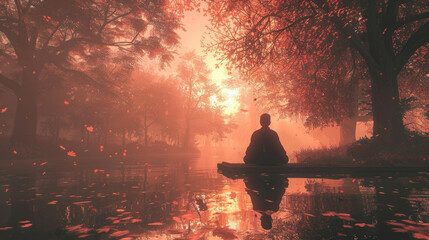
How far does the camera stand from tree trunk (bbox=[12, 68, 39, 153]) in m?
21.0

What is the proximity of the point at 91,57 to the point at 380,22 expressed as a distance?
23.5m

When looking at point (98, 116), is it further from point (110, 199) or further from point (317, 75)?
point (110, 199)

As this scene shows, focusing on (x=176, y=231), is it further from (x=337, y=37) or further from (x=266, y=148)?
(x=337, y=37)

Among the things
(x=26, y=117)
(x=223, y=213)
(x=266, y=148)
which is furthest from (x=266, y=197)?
(x=26, y=117)

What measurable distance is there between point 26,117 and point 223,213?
22.8m

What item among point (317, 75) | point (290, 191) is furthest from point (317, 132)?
point (290, 191)

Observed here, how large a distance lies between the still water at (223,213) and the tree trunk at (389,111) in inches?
252

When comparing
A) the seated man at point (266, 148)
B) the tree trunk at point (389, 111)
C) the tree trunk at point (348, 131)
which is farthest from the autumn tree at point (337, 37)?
the tree trunk at point (348, 131)

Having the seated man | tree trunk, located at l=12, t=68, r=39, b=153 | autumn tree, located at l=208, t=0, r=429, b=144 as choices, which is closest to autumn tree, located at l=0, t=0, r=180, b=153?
tree trunk, located at l=12, t=68, r=39, b=153

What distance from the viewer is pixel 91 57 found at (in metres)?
25.9

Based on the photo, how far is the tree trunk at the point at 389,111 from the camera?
40.2 feet

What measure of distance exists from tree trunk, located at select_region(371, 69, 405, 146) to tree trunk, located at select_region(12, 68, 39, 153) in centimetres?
2377

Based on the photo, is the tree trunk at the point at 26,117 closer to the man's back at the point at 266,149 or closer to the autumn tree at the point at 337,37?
the autumn tree at the point at 337,37

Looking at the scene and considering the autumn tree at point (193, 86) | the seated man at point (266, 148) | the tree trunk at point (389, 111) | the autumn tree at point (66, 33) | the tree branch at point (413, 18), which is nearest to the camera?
the seated man at point (266, 148)
